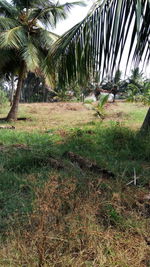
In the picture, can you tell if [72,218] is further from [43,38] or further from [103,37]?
[43,38]

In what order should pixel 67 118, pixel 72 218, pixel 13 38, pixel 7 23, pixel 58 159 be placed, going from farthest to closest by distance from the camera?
pixel 67 118
pixel 7 23
pixel 13 38
pixel 58 159
pixel 72 218

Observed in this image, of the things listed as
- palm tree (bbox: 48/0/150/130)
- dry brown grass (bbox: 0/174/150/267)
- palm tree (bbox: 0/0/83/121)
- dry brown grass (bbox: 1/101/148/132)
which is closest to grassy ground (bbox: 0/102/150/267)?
dry brown grass (bbox: 0/174/150/267)

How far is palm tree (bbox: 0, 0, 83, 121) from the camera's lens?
923 centimetres

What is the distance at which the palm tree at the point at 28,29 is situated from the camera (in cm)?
923

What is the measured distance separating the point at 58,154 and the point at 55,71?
149cm

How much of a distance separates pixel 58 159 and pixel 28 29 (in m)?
8.01

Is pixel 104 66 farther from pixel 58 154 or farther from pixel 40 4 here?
pixel 40 4

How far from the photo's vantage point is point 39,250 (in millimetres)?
1437

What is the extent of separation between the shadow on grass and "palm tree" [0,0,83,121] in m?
4.68

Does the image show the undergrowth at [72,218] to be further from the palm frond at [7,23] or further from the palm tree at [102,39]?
the palm frond at [7,23]

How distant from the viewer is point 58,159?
3801 millimetres

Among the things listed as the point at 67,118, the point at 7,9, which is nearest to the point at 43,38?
the point at 7,9

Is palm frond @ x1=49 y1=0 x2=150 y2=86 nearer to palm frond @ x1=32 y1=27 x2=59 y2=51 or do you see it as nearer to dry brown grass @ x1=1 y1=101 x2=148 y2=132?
dry brown grass @ x1=1 y1=101 x2=148 y2=132

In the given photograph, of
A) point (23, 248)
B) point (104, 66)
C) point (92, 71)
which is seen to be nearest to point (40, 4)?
→ point (92, 71)
